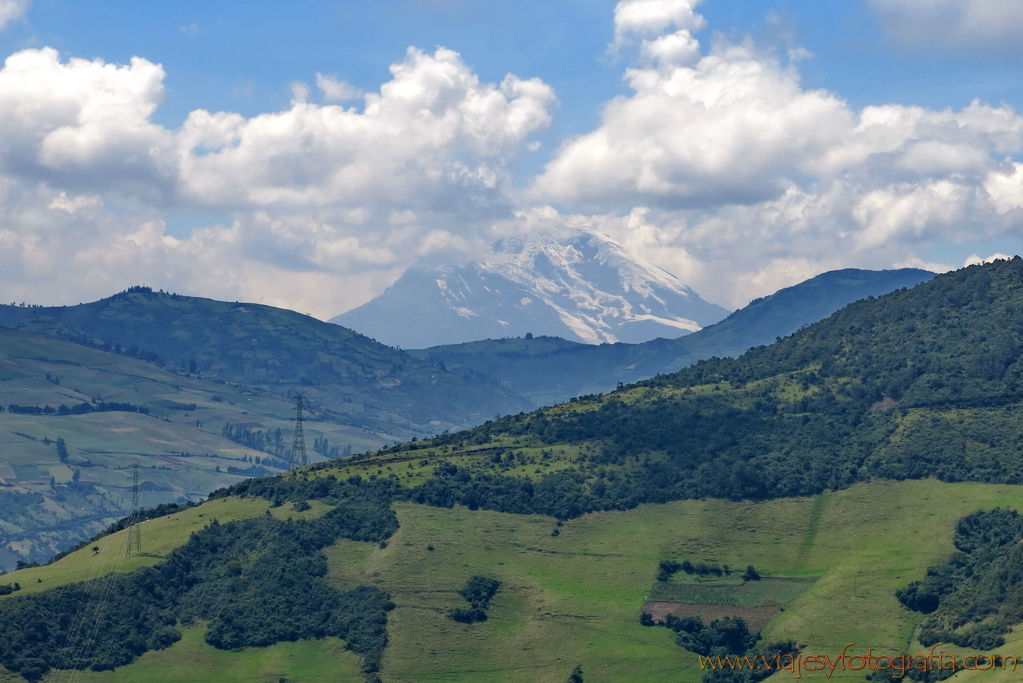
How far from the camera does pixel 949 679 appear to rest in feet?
609

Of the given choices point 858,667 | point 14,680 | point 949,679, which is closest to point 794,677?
point 858,667

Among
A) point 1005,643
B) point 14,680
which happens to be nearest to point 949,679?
point 1005,643

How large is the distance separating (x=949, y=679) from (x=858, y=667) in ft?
56.5

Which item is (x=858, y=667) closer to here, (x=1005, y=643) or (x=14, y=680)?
(x=1005, y=643)

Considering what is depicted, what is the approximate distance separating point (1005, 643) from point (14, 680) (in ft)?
519

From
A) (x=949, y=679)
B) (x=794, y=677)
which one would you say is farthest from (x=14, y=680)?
(x=949, y=679)

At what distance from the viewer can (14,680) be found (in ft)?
648

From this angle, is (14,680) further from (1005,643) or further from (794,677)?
(1005,643)

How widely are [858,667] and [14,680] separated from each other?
13712 cm

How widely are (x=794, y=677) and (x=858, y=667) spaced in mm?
10687

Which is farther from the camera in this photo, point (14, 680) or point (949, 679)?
point (14, 680)

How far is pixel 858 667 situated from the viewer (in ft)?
655

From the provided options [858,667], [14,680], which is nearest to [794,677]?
[858,667]

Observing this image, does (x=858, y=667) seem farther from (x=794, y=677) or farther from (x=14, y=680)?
(x=14, y=680)
